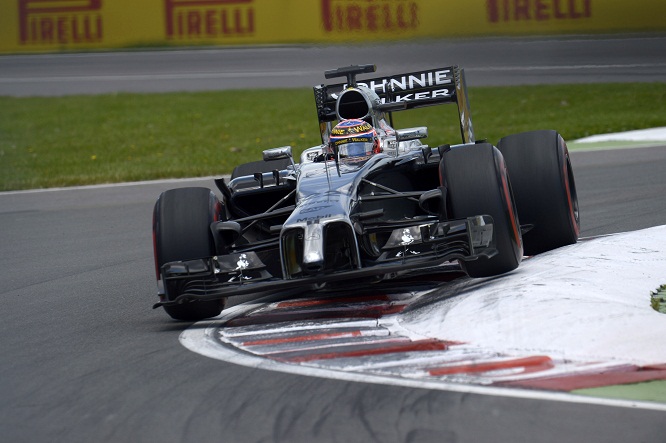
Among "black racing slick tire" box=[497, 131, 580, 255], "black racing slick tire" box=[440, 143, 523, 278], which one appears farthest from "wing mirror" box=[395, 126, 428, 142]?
"black racing slick tire" box=[440, 143, 523, 278]

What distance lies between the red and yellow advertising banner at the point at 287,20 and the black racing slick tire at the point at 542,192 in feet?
48.4

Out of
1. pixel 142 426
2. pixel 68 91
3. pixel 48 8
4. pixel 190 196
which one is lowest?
pixel 142 426

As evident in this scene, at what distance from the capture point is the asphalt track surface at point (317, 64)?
918 inches

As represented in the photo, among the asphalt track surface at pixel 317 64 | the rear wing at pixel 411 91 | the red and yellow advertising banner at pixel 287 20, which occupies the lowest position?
the rear wing at pixel 411 91

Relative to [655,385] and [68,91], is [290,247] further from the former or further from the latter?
[68,91]

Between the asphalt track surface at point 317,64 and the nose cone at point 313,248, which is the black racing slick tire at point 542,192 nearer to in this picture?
the nose cone at point 313,248

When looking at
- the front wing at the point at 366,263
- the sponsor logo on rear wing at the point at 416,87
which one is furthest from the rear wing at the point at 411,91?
the front wing at the point at 366,263

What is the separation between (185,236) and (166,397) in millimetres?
2251

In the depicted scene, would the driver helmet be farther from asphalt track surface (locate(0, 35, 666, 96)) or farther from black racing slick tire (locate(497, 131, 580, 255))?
asphalt track surface (locate(0, 35, 666, 96))

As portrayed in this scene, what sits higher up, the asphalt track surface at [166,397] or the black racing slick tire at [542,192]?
the black racing slick tire at [542,192]

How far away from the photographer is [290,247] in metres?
7.05

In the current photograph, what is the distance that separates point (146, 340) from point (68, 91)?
19953 mm

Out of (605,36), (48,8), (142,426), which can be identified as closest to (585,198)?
(142,426)

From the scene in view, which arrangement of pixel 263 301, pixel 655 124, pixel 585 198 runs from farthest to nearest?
pixel 655 124 < pixel 585 198 < pixel 263 301
